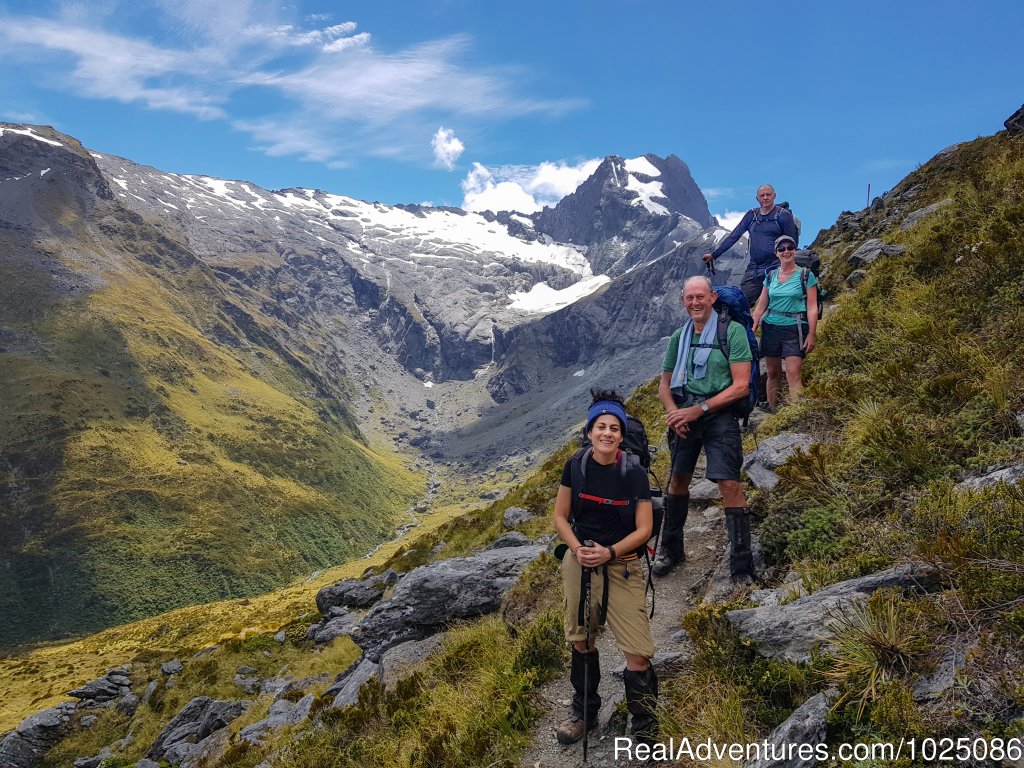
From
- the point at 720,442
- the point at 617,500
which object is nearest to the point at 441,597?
the point at 720,442

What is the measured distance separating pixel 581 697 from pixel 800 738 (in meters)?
2.47

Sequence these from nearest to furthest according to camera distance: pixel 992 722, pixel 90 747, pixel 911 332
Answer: pixel 992 722
pixel 911 332
pixel 90 747

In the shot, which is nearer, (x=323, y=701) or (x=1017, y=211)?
(x=1017, y=211)

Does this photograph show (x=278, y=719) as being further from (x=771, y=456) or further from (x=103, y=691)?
(x=103, y=691)

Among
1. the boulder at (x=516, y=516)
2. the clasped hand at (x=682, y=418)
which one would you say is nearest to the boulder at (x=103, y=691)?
the boulder at (x=516, y=516)

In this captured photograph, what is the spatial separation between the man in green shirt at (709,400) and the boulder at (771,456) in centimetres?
188

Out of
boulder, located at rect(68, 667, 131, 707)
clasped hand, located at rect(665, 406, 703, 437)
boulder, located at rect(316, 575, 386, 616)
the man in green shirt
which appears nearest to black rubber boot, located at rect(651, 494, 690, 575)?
the man in green shirt

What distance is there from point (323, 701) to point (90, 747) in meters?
25.6

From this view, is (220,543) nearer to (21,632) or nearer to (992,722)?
(21,632)

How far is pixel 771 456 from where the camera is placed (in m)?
8.75

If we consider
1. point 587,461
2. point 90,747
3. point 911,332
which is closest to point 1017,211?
point 911,332

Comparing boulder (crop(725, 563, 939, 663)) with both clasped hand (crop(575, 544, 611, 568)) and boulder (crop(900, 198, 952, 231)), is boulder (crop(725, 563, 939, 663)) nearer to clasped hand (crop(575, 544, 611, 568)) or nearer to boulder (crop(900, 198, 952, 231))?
clasped hand (crop(575, 544, 611, 568))

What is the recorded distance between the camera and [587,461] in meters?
5.64

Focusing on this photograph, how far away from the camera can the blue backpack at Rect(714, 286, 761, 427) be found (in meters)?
6.71
